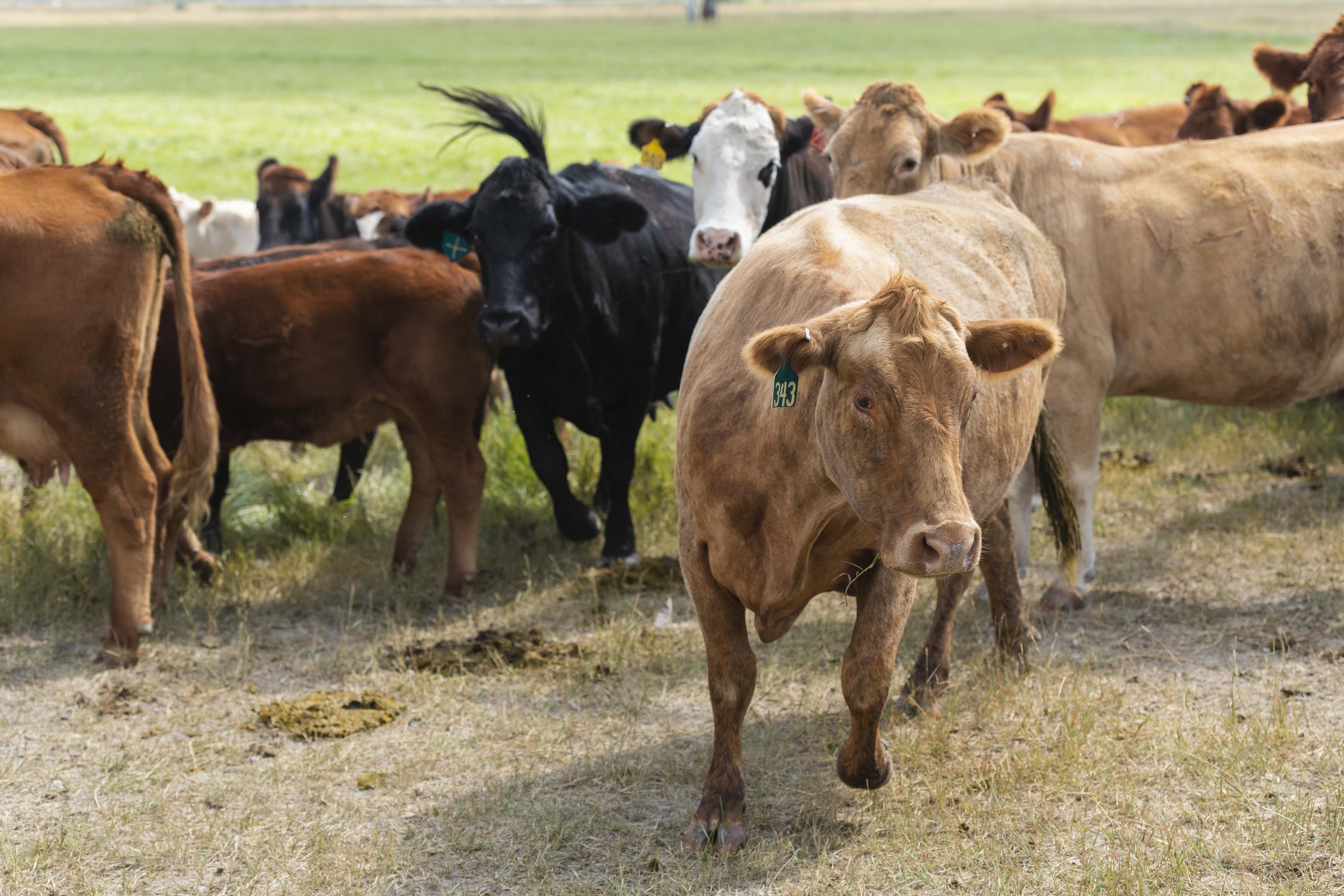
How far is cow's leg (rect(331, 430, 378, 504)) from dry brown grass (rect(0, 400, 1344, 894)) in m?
0.57

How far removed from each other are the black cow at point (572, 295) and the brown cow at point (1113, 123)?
438cm

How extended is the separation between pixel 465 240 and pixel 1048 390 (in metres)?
2.86

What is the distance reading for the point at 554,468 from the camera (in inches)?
260

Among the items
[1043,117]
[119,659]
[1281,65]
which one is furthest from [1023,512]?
[1043,117]

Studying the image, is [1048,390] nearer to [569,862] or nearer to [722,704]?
[722,704]

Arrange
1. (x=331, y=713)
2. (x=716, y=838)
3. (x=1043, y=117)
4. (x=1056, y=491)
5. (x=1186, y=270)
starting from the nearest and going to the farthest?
(x=716, y=838) → (x=331, y=713) → (x=1056, y=491) → (x=1186, y=270) → (x=1043, y=117)

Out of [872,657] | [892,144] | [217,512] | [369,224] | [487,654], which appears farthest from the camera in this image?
[369,224]

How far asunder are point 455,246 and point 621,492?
4.79 feet

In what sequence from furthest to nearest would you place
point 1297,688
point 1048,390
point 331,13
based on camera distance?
point 331,13, point 1048,390, point 1297,688

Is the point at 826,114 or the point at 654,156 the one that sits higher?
the point at 826,114

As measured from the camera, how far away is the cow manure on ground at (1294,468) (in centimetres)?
746

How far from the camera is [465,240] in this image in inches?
257

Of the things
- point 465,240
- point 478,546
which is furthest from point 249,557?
point 465,240

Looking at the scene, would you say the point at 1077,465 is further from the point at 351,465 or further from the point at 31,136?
the point at 31,136
